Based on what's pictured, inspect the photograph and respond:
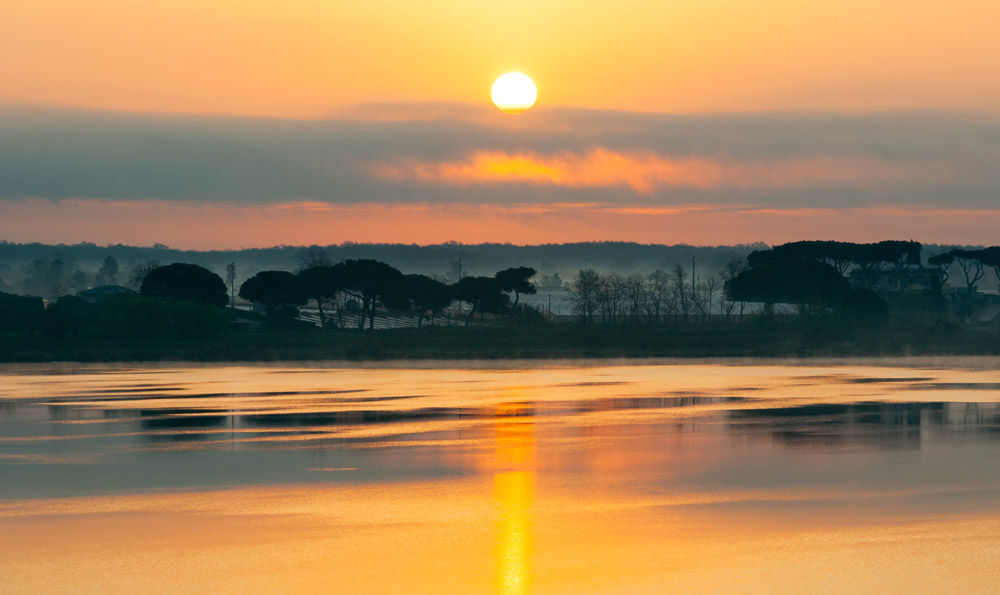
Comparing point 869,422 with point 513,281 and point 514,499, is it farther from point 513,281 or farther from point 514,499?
point 513,281

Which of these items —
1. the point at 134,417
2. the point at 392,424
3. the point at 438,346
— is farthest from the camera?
the point at 438,346

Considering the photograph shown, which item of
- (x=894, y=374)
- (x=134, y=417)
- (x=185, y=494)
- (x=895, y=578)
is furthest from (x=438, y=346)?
A: (x=895, y=578)

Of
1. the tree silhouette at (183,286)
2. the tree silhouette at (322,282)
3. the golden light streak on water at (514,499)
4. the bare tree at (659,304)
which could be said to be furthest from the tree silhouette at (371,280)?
the golden light streak on water at (514,499)

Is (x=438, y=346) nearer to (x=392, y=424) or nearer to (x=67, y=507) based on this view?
(x=392, y=424)

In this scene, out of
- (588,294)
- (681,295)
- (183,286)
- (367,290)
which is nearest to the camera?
(183,286)

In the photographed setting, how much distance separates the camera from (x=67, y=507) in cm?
1431

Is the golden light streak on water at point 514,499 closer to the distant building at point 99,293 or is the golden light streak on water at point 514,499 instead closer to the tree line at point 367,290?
the tree line at point 367,290

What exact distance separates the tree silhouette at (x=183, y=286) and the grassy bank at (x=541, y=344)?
1047cm

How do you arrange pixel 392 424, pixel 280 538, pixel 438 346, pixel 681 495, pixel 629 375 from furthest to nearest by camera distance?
pixel 438 346, pixel 629 375, pixel 392 424, pixel 681 495, pixel 280 538

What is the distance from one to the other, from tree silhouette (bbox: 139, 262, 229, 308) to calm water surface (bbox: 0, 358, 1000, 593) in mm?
54448

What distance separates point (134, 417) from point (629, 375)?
1955 cm

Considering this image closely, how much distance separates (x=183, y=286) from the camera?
83.8 m

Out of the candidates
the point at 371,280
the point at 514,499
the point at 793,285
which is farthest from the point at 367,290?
the point at 514,499

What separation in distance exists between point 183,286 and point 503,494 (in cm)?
7222
